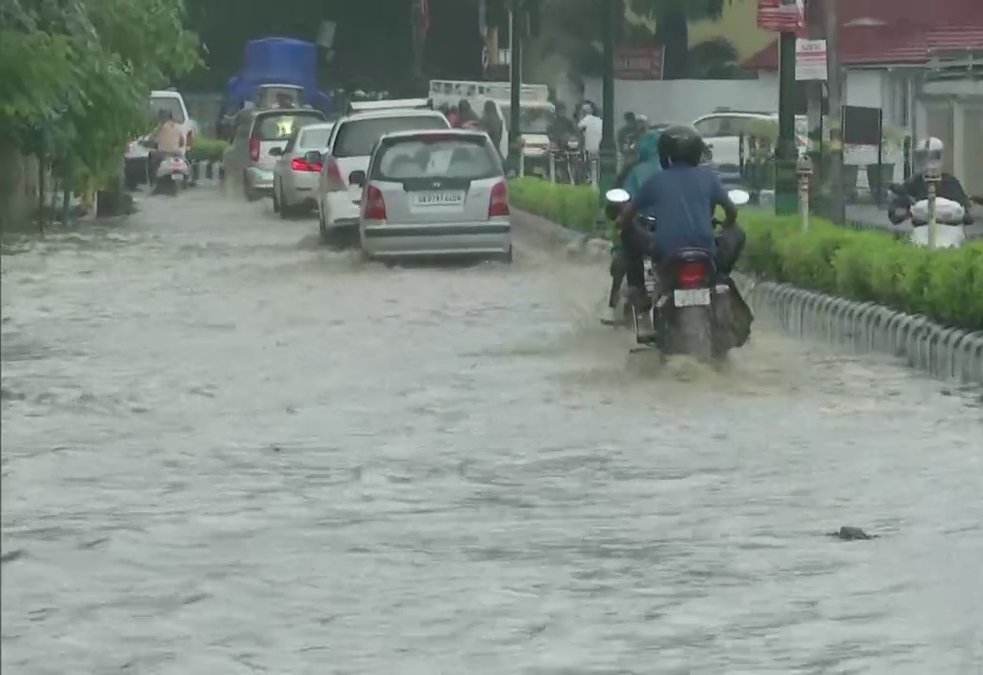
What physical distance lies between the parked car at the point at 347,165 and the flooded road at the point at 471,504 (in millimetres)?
9697

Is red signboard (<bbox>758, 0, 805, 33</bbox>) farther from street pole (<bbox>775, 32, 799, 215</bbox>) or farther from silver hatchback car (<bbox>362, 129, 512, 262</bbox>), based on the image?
silver hatchback car (<bbox>362, 129, 512, 262</bbox>)

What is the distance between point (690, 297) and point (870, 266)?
9.17 feet

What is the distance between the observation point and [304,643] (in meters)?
7.14

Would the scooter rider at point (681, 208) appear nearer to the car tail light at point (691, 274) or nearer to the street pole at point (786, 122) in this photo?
the car tail light at point (691, 274)

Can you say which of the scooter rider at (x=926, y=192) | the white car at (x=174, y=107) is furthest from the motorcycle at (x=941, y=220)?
the white car at (x=174, y=107)

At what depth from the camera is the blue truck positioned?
215 feet

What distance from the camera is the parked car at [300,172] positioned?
3609 cm

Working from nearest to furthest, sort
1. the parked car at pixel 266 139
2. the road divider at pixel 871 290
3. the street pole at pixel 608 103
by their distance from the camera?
the road divider at pixel 871 290
the street pole at pixel 608 103
the parked car at pixel 266 139

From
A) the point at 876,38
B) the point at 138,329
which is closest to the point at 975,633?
the point at 138,329

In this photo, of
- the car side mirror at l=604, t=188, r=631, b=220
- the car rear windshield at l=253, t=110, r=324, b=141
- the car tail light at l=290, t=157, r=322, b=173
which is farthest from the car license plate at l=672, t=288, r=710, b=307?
the car rear windshield at l=253, t=110, r=324, b=141

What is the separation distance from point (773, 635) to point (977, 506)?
2.53 m

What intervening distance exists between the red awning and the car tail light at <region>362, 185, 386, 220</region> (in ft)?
51.5

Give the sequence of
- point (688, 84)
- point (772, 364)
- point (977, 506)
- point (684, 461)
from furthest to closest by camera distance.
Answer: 1. point (688, 84)
2. point (772, 364)
3. point (684, 461)
4. point (977, 506)

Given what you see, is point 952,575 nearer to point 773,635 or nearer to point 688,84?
point 773,635
